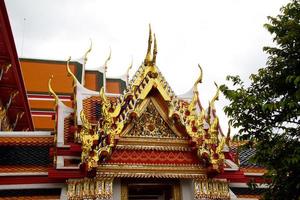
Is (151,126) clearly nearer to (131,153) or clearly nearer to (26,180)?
(131,153)

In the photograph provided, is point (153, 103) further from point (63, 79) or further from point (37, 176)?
point (63, 79)

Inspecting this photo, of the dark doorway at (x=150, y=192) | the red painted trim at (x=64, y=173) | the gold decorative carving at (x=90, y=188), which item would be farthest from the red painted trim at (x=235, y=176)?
the red painted trim at (x=64, y=173)

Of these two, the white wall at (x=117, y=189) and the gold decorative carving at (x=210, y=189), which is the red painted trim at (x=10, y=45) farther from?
the gold decorative carving at (x=210, y=189)

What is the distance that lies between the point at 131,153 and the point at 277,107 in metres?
2.85

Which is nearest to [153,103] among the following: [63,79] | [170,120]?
[170,120]

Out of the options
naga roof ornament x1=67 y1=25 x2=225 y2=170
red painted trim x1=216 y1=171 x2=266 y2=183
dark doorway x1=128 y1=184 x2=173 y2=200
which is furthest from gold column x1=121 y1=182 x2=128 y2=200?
red painted trim x1=216 y1=171 x2=266 y2=183

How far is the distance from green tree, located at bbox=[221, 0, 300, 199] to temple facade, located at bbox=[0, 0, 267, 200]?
1.00 m

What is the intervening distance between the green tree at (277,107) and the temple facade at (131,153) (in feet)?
3.27

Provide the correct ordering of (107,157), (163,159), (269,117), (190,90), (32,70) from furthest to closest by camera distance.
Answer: (32,70) → (190,90) → (163,159) → (107,157) → (269,117)

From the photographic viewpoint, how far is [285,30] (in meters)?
6.34

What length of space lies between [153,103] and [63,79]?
1242 cm

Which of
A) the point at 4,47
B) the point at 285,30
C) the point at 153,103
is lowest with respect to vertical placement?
the point at 153,103

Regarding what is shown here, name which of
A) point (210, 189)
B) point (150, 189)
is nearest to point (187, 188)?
point (210, 189)

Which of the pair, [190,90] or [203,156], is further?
[190,90]
